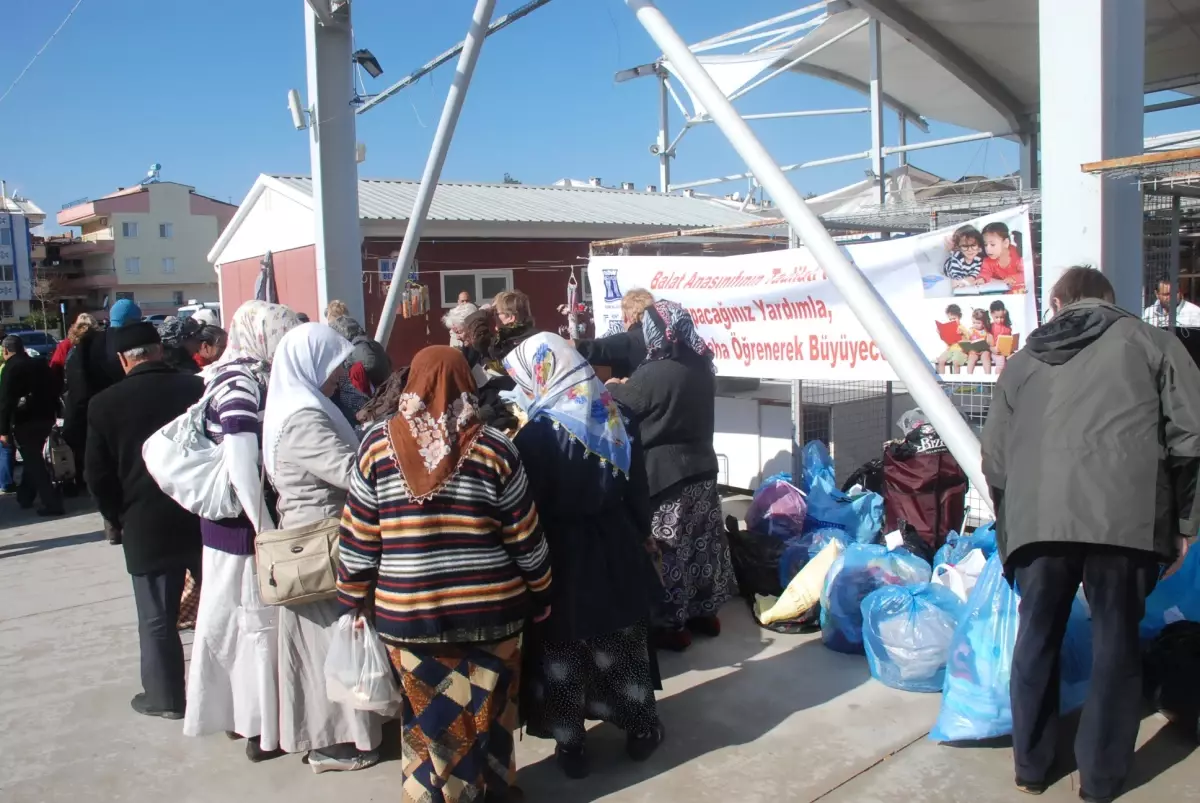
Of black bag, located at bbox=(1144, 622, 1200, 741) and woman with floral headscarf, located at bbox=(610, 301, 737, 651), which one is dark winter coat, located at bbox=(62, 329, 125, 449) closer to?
woman with floral headscarf, located at bbox=(610, 301, 737, 651)

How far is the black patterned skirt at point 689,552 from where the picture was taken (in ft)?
14.4

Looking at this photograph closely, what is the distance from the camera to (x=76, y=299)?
6047 centimetres

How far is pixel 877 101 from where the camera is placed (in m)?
9.55

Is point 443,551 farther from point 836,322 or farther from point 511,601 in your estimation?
point 836,322

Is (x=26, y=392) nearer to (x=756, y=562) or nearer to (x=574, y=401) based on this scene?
(x=756, y=562)

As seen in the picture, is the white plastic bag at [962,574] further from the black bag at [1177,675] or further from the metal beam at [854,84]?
the metal beam at [854,84]

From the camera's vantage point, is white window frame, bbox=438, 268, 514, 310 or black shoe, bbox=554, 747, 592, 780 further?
white window frame, bbox=438, 268, 514, 310

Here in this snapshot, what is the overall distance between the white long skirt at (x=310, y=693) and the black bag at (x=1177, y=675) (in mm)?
3015

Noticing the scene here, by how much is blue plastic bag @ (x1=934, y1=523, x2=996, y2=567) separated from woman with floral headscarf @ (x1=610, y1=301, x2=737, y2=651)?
3.78 ft

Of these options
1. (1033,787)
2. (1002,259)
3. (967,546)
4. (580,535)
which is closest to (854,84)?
(1002,259)

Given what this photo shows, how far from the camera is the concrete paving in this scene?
313 cm

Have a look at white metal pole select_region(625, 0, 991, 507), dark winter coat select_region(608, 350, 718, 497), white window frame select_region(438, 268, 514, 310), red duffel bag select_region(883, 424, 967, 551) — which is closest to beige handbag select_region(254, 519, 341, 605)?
dark winter coat select_region(608, 350, 718, 497)

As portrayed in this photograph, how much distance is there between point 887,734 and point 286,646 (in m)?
2.34

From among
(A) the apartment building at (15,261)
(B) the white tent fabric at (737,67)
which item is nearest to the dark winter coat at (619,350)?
(B) the white tent fabric at (737,67)
